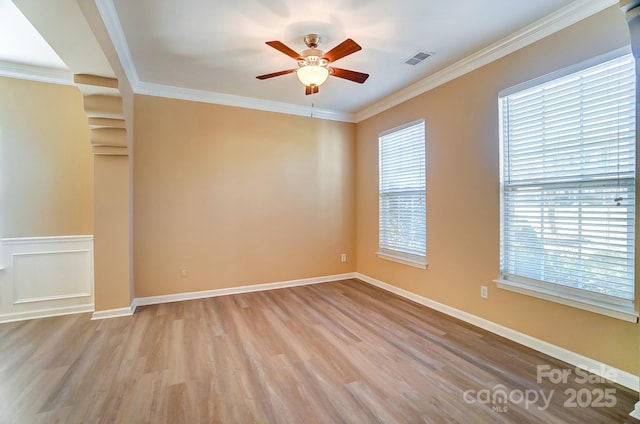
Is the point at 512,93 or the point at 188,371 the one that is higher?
the point at 512,93

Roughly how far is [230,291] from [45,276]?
209 cm

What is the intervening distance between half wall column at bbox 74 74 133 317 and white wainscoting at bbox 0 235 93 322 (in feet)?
1.39

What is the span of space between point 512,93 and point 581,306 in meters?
1.92

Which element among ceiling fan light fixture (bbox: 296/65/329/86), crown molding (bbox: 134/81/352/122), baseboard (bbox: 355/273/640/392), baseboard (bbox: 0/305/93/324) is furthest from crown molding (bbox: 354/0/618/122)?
baseboard (bbox: 0/305/93/324)

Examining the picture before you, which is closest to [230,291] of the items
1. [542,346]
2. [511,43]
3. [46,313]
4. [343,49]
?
[46,313]

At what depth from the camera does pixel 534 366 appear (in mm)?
2215

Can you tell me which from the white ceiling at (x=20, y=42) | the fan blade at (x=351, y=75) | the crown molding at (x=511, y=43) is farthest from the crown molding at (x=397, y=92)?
the fan blade at (x=351, y=75)

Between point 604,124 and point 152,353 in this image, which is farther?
point 152,353

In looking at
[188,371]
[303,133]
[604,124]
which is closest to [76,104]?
[303,133]

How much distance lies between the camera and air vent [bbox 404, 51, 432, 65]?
290 cm

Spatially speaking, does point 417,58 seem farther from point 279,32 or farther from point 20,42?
point 20,42

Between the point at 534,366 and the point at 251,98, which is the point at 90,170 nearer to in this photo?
the point at 251,98

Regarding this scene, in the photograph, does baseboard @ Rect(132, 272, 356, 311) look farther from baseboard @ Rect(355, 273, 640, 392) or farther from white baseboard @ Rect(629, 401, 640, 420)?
white baseboard @ Rect(629, 401, 640, 420)

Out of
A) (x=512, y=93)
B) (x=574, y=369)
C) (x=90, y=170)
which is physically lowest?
(x=574, y=369)
